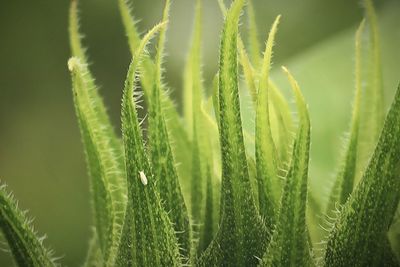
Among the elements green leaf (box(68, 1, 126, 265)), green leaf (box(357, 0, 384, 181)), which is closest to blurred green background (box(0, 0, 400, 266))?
green leaf (box(357, 0, 384, 181))

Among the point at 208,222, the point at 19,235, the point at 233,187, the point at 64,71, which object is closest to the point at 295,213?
the point at 233,187

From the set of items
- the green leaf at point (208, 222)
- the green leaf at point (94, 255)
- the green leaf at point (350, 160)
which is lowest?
the green leaf at point (94, 255)

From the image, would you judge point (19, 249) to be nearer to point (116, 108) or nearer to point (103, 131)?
point (103, 131)

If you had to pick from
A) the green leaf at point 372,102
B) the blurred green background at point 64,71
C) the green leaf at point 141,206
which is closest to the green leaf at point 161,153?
the green leaf at point 141,206

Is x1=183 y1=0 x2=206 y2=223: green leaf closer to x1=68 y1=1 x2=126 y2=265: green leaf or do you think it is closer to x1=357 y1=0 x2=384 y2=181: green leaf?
x1=68 y1=1 x2=126 y2=265: green leaf

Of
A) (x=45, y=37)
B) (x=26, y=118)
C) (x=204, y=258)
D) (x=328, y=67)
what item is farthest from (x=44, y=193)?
(x=204, y=258)

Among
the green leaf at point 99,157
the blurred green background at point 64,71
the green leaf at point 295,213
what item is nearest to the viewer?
the green leaf at point 295,213

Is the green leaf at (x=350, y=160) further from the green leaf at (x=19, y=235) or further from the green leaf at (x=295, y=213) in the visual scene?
the green leaf at (x=19, y=235)
